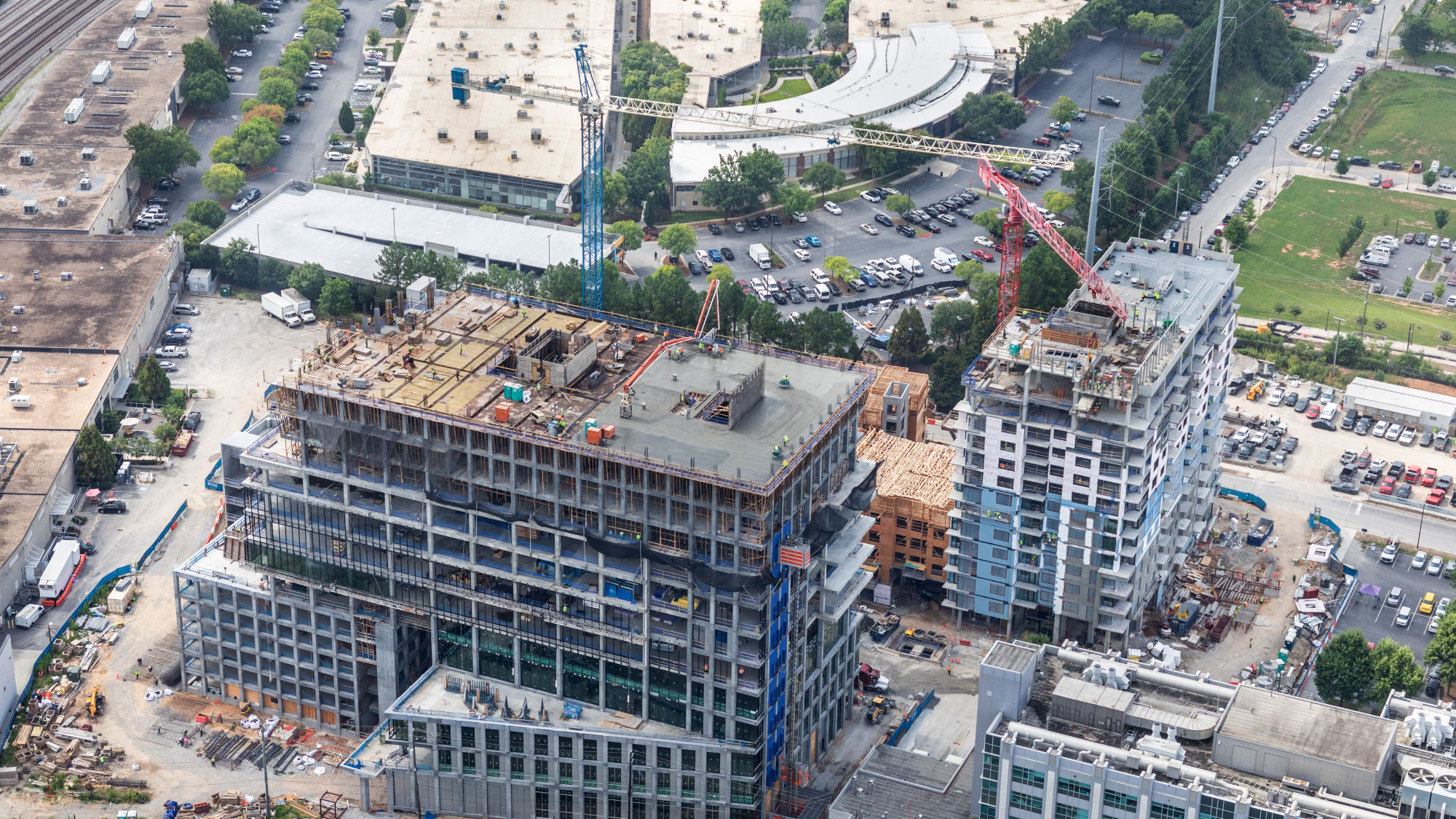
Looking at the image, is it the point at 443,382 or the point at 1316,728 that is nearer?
the point at 1316,728

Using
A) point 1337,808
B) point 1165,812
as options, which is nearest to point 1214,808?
point 1165,812

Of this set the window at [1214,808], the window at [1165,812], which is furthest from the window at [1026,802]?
the window at [1214,808]

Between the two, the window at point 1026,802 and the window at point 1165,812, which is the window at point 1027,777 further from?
the window at point 1165,812

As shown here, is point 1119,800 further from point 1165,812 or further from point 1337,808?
point 1337,808

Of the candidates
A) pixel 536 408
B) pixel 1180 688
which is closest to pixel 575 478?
pixel 536 408

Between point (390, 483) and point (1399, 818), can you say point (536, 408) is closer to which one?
point (390, 483)

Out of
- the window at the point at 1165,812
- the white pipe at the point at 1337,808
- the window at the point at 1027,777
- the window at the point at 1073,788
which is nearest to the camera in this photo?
the white pipe at the point at 1337,808
